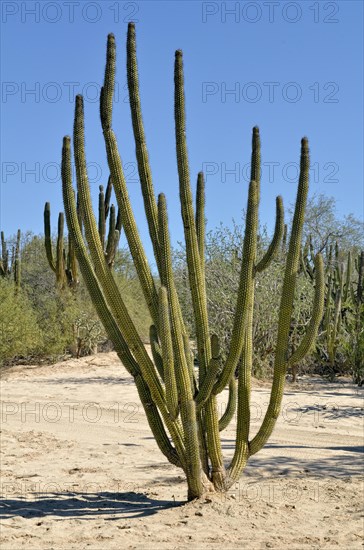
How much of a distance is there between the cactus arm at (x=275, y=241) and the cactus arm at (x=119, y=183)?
3.21ft

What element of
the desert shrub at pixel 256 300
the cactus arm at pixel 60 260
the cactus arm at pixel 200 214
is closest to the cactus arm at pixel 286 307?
the cactus arm at pixel 200 214

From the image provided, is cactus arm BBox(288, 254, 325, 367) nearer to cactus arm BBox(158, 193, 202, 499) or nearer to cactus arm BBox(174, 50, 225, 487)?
Result: cactus arm BBox(174, 50, 225, 487)

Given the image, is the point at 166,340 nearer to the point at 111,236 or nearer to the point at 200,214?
the point at 200,214

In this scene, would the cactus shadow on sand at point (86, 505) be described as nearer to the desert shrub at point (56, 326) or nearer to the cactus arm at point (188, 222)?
the cactus arm at point (188, 222)

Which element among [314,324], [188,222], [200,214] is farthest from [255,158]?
[314,324]

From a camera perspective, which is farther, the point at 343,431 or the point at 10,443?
the point at 343,431

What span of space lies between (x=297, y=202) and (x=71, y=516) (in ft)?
10.0

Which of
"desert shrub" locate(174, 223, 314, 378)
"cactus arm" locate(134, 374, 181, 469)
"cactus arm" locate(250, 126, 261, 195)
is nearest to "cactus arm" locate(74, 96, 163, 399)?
"cactus arm" locate(134, 374, 181, 469)

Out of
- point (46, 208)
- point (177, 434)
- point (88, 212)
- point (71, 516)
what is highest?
point (46, 208)

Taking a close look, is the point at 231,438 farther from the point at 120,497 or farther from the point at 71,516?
the point at 71,516

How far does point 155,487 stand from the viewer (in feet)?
21.7

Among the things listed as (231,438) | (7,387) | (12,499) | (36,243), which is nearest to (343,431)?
(231,438)

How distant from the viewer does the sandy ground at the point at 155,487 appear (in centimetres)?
528

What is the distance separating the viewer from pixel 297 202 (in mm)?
6168
